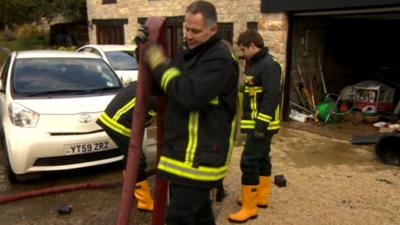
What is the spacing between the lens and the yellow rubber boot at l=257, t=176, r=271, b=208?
4219 mm

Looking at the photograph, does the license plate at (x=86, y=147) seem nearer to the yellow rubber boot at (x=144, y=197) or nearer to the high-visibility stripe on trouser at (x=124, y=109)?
the yellow rubber boot at (x=144, y=197)

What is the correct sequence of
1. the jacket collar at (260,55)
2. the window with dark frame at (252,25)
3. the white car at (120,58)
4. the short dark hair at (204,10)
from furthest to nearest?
1. the window with dark frame at (252,25)
2. the white car at (120,58)
3. the jacket collar at (260,55)
4. the short dark hair at (204,10)

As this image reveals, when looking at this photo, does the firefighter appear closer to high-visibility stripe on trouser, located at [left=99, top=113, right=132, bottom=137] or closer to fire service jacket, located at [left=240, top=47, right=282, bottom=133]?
fire service jacket, located at [left=240, top=47, right=282, bottom=133]

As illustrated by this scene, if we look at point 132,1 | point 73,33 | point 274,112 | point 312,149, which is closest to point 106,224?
point 274,112

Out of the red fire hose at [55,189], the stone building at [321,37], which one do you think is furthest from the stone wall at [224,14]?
the red fire hose at [55,189]

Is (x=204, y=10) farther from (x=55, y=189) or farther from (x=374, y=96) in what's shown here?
(x=374, y=96)

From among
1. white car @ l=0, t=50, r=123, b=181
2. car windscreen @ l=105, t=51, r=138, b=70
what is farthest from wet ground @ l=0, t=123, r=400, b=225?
car windscreen @ l=105, t=51, r=138, b=70

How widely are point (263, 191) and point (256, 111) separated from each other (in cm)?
88

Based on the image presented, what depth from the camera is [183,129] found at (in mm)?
2402

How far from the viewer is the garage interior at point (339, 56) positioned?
8.71m

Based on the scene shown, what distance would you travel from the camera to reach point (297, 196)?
459 centimetres

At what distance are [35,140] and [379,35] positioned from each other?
9.15 metres

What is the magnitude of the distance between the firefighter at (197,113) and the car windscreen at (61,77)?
10.9 feet

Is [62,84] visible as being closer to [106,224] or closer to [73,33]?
[106,224]
